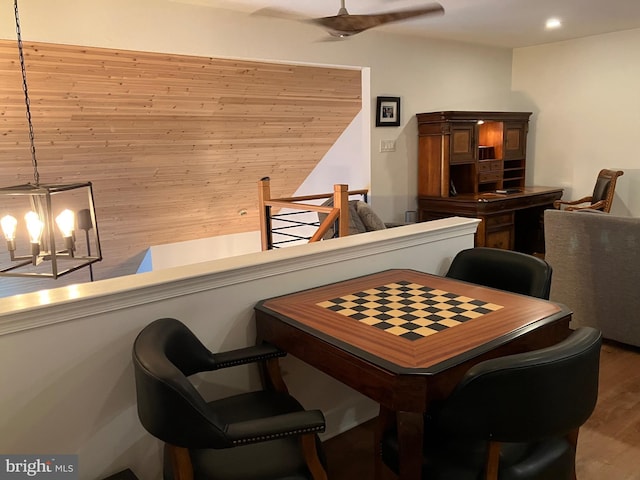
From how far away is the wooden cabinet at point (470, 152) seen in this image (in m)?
5.07

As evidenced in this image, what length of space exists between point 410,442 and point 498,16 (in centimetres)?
403

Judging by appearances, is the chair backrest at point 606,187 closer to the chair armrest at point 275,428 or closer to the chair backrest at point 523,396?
the chair backrest at point 523,396

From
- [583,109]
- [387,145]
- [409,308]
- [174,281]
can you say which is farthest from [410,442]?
[583,109]

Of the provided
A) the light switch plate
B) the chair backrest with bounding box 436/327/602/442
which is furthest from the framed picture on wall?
the chair backrest with bounding box 436/327/602/442

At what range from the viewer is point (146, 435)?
1.87 meters

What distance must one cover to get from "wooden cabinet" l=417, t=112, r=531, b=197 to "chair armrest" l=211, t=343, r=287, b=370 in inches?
141

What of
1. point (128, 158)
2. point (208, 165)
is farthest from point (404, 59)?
point (128, 158)

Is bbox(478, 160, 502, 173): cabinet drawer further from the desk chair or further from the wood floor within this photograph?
the wood floor

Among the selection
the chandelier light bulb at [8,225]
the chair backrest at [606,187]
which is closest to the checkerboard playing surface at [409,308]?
the chandelier light bulb at [8,225]

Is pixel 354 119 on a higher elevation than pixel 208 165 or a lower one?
higher

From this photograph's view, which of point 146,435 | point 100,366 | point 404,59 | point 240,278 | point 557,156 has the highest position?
point 404,59

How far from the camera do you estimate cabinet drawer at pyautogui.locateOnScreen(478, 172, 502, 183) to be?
17.8ft

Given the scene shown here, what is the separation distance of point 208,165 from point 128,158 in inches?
32.7

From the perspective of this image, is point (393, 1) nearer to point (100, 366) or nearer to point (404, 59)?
point (404, 59)
